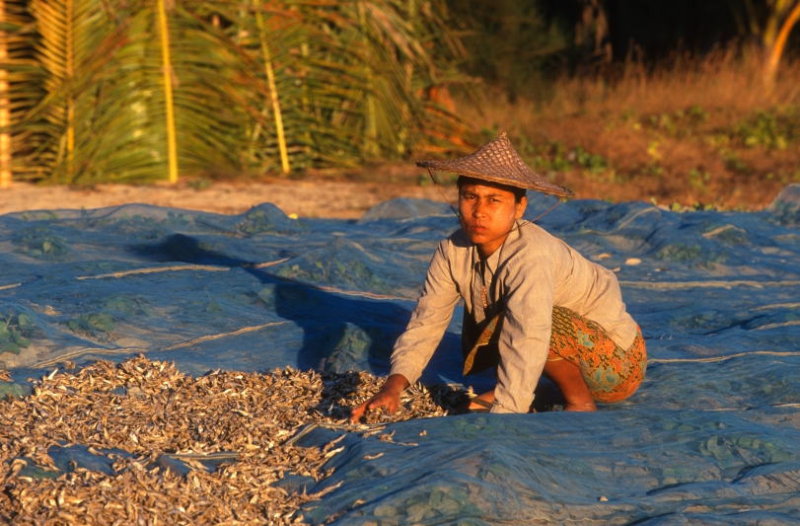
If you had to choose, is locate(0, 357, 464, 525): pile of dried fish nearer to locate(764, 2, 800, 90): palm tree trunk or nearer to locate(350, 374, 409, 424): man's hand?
locate(350, 374, 409, 424): man's hand

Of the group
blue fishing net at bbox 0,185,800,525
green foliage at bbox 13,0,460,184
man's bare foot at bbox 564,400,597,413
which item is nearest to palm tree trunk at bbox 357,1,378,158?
green foliage at bbox 13,0,460,184

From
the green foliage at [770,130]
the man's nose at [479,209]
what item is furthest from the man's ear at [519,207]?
the green foliage at [770,130]

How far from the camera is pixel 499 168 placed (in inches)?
132

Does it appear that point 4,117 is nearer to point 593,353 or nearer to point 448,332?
point 448,332

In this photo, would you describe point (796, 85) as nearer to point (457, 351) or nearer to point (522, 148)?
point (522, 148)

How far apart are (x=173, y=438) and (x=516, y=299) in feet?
3.38

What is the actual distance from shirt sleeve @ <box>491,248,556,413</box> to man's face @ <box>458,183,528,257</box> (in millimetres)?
121

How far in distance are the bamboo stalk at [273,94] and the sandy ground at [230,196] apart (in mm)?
470

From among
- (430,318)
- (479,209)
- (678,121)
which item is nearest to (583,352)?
(430,318)

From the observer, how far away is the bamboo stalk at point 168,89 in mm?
9039

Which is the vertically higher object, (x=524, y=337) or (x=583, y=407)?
(x=524, y=337)

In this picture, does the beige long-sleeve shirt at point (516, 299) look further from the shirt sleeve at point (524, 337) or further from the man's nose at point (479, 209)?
the man's nose at point (479, 209)

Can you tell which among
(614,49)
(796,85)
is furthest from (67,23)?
(614,49)

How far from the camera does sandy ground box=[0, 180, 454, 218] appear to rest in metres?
8.30
